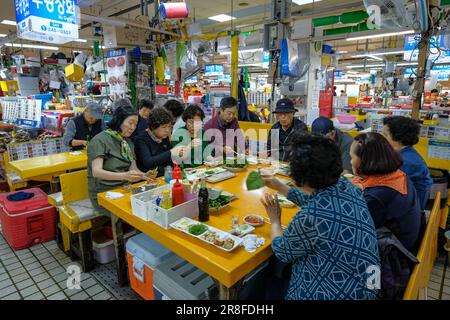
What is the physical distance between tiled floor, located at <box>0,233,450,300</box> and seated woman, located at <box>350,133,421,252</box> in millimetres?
1445

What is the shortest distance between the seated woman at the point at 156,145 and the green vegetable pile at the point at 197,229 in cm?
127

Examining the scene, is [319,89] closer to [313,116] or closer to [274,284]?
[313,116]

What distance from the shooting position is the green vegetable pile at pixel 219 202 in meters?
1.88

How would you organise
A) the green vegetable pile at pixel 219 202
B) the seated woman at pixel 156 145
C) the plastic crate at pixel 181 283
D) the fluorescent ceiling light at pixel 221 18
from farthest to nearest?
1. the fluorescent ceiling light at pixel 221 18
2. the seated woman at pixel 156 145
3. the green vegetable pile at pixel 219 202
4. the plastic crate at pixel 181 283

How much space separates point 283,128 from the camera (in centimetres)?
348

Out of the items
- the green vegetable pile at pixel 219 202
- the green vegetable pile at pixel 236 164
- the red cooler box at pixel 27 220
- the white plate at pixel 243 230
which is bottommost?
the red cooler box at pixel 27 220

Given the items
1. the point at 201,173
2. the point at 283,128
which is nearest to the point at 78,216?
the point at 201,173

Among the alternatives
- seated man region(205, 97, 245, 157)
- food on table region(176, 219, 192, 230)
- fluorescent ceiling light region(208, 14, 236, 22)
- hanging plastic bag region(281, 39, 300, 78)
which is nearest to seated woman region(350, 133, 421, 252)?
food on table region(176, 219, 192, 230)

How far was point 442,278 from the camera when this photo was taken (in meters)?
2.71

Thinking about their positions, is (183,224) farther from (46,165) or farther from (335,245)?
(46,165)

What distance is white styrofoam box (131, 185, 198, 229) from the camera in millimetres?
1656

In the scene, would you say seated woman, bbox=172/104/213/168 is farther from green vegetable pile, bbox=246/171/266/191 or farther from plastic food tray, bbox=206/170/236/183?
green vegetable pile, bbox=246/171/266/191

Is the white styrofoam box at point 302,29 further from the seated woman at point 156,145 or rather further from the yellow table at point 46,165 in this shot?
the yellow table at point 46,165

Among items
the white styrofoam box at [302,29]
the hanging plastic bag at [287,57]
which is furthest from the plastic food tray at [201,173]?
the white styrofoam box at [302,29]
